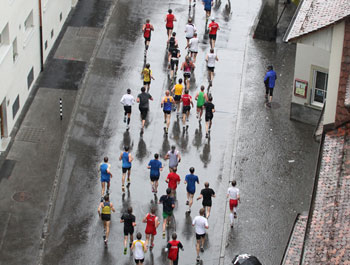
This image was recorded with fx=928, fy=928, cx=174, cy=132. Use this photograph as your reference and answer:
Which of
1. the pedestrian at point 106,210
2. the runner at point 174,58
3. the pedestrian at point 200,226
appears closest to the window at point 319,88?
the runner at point 174,58

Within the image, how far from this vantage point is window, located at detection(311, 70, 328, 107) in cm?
3491

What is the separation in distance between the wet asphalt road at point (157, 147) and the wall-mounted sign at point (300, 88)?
1251 mm

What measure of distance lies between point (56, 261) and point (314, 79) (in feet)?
41.6

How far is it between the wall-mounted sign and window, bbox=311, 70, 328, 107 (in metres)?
0.34

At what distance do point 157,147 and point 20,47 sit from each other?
6.59 meters

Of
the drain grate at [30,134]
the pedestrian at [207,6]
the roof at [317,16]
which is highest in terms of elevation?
the roof at [317,16]

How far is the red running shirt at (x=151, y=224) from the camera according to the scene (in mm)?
27953

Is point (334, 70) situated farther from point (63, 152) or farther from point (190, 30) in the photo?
point (190, 30)

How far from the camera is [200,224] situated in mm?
27922

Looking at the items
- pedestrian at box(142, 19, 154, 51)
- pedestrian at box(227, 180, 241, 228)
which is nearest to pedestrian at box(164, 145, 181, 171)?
pedestrian at box(227, 180, 241, 228)

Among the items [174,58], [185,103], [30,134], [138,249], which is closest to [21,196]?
[30,134]

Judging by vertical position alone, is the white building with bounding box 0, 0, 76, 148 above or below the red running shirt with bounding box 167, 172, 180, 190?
above

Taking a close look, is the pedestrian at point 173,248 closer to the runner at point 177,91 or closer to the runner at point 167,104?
the runner at point 167,104

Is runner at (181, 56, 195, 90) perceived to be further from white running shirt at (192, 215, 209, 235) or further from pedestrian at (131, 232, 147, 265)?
pedestrian at (131, 232, 147, 265)
